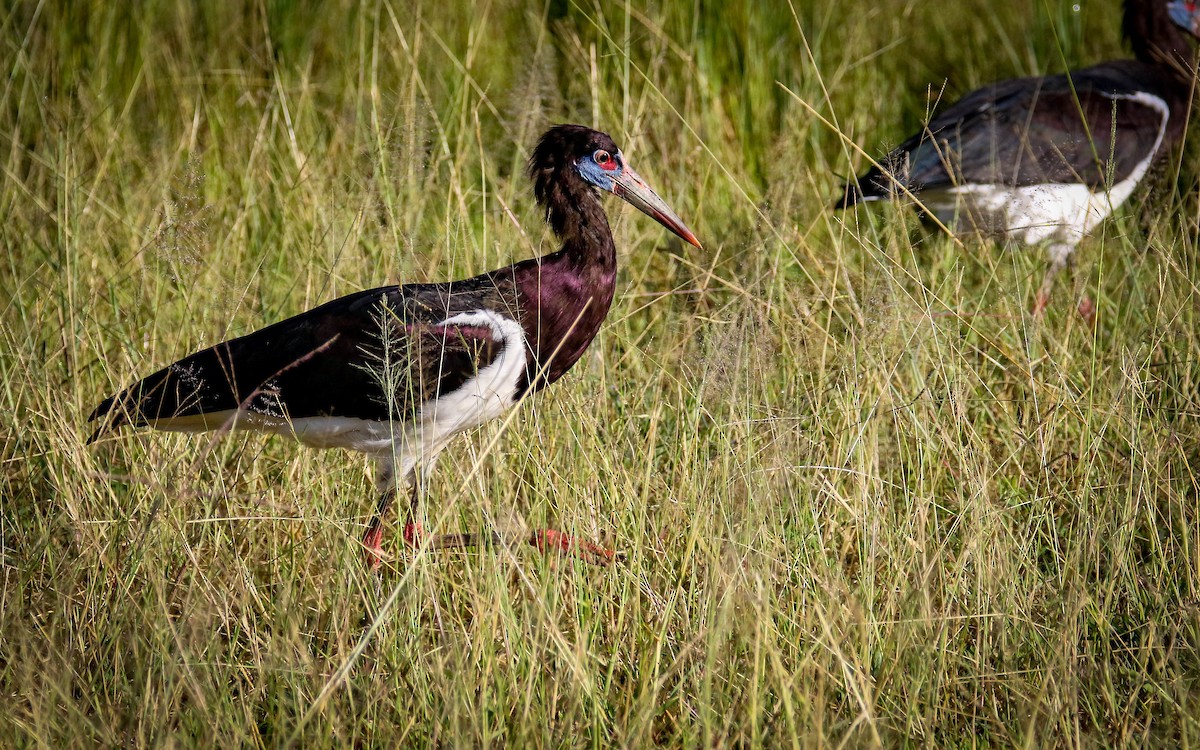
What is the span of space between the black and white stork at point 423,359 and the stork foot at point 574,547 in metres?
0.31

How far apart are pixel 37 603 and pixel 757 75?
3.71 m

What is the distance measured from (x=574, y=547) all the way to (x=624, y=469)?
0.42 metres

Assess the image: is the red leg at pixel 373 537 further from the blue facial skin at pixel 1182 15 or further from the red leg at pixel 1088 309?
the blue facial skin at pixel 1182 15

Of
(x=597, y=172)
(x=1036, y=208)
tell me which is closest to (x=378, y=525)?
(x=597, y=172)

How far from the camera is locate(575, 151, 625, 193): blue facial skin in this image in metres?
3.55

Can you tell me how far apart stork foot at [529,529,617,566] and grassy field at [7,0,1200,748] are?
0.17 ft

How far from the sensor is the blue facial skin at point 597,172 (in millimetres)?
3555

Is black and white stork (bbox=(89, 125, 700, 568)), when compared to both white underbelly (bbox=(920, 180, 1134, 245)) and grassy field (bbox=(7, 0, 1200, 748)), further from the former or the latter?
white underbelly (bbox=(920, 180, 1134, 245))

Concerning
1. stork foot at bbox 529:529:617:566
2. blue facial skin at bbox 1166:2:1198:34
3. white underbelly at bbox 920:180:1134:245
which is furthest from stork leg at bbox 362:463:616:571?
blue facial skin at bbox 1166:2:1198:34

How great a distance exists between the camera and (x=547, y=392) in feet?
11.7

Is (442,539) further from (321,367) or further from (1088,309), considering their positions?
(1088,309)

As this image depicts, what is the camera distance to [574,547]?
2752 millimetres

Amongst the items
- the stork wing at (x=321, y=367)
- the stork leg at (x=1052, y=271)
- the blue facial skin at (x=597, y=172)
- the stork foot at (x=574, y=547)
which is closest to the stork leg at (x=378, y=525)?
the stork wing at (x=321, y=367)

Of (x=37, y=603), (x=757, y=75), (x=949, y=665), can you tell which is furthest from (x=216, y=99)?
(x=949, y=665)
